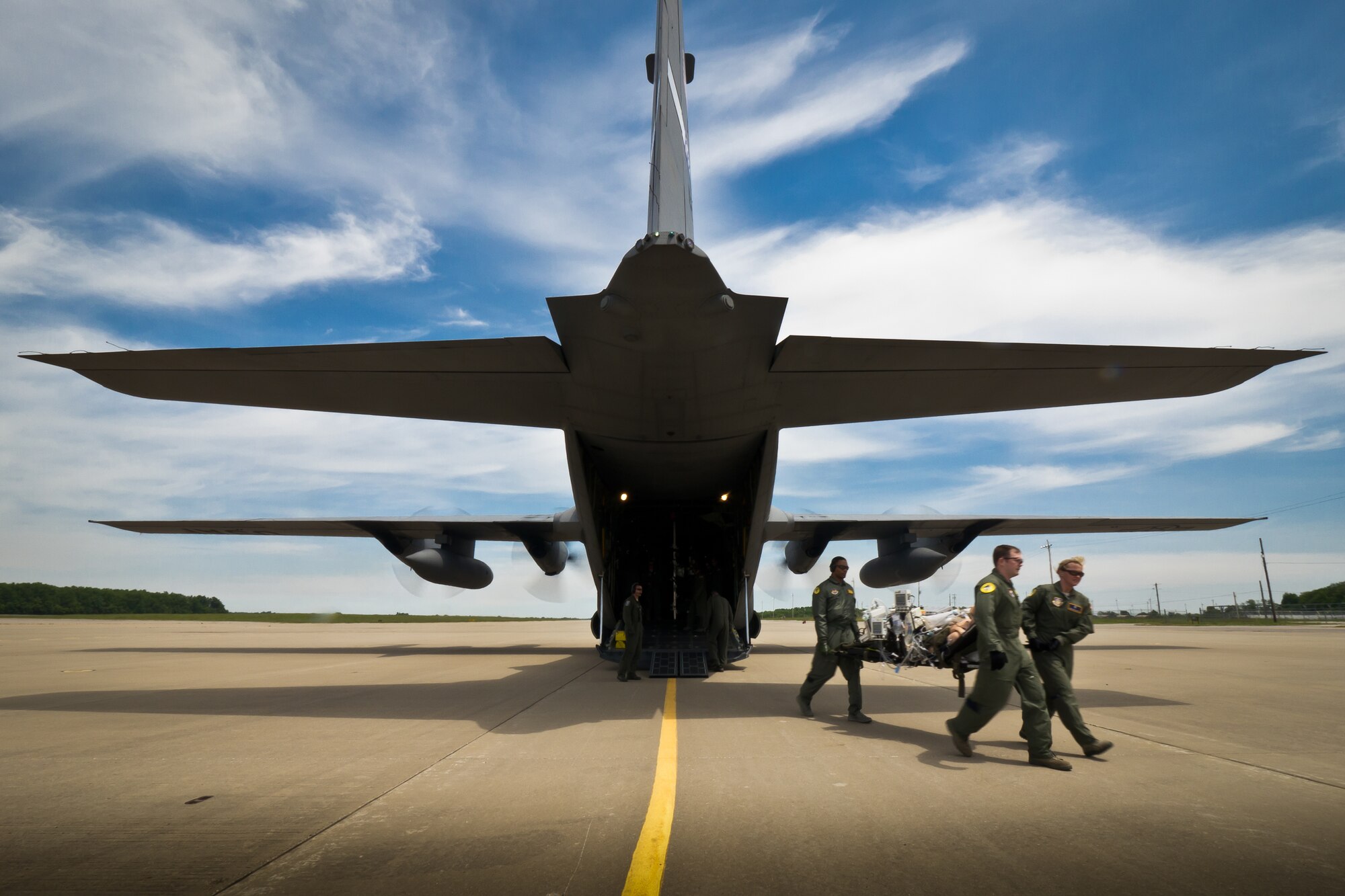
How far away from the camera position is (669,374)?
6992 millimetres

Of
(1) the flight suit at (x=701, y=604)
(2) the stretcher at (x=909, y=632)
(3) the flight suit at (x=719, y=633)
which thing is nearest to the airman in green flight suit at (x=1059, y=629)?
(2) the stretcher at (x=909, y=632)

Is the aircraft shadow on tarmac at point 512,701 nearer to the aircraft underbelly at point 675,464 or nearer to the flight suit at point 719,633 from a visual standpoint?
the flight suit at point 719,633

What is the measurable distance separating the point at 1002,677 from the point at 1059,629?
2.59 feet

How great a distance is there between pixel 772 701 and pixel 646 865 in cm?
538

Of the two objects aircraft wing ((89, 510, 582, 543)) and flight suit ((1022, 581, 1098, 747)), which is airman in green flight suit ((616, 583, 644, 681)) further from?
flight suit ((1022, 581, 1098, 747))

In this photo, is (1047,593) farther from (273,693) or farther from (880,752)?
(273,693)

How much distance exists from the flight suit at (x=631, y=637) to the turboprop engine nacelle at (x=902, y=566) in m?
6.30

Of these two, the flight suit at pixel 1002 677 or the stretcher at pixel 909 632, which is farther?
the stretcher at pixel 909 632

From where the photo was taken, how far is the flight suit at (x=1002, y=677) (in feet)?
15.6

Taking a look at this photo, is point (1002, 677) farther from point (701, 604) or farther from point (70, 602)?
point (70, 602)

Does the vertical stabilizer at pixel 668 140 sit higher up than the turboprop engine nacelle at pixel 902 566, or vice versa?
the vertical stabilizer at pixel 668 140

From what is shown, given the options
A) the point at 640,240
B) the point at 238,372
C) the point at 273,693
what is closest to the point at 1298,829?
the point at 640,240

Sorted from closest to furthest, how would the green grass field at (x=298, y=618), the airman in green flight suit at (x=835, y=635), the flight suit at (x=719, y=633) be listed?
the airman in green flight suit at (x=835, y=635), the flight suit at (x=719, y=633), the green grass field at (x=298, y=618)

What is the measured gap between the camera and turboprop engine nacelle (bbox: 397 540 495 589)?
13.6 m
